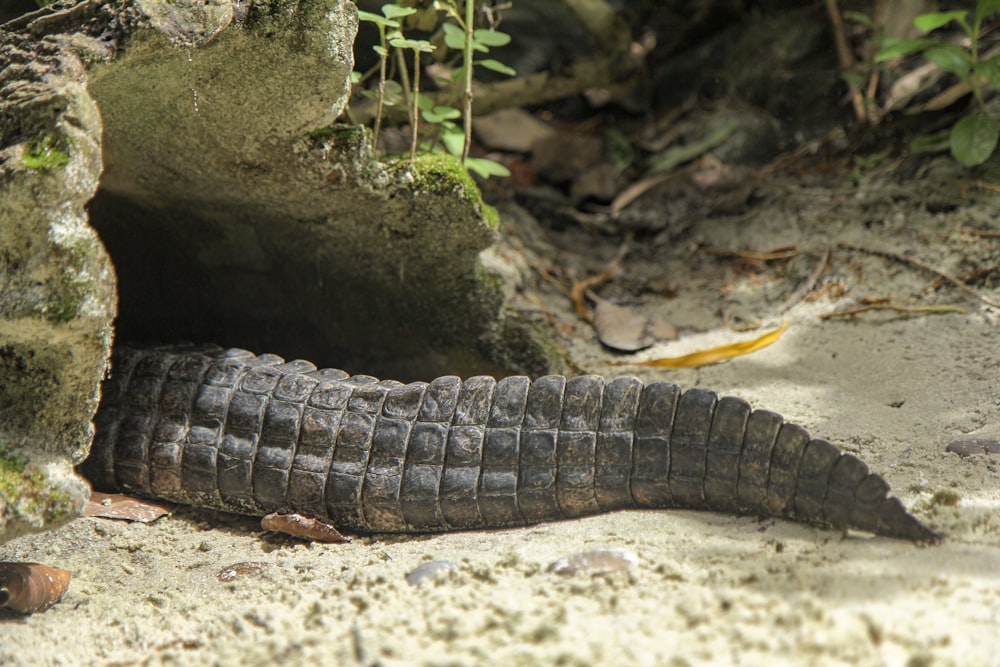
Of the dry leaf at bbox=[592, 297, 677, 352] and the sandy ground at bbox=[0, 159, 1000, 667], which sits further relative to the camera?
the dry leaf at bbox=[592, 297, 677, 352]

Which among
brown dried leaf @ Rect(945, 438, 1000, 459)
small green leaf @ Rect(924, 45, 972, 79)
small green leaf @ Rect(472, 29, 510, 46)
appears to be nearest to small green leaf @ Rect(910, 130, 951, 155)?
small green leaf @ Rect(924, 45, 972, 79)

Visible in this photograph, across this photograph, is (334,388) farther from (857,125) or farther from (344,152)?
(857,125)

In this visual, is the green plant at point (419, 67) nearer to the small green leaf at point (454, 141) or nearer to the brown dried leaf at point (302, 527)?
the small green leaf at point (454, 141)

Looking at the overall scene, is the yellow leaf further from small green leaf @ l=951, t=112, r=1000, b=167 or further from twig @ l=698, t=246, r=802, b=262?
small green leaf @ l=951, t=112, r=1000, b=167

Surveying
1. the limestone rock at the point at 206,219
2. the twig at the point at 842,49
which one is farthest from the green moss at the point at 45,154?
the twig at the point at 842,49

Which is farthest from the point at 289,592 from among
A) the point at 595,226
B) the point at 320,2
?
the point at 595,226

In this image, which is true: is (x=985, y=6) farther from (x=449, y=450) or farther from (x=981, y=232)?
(x=449, y=450)
